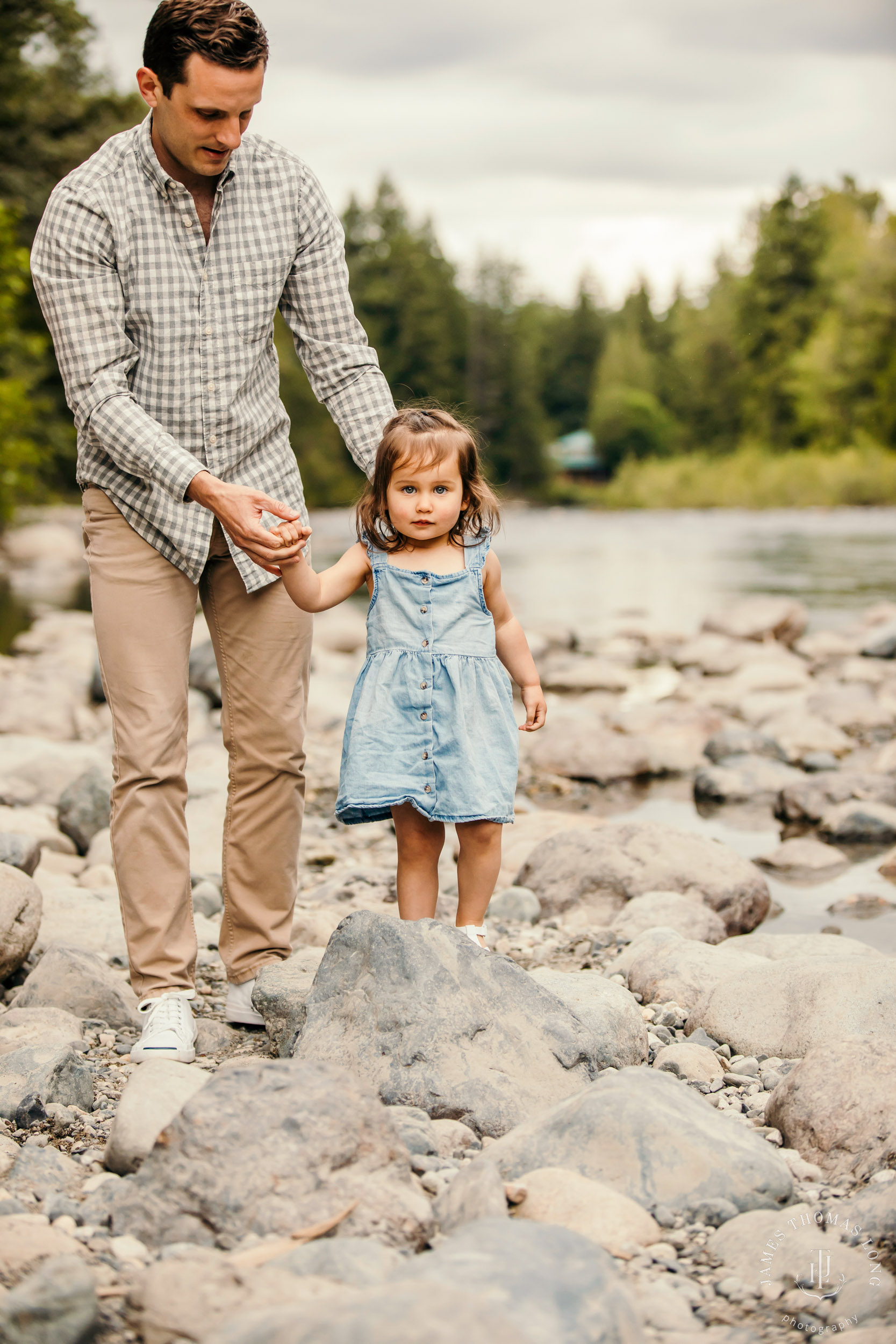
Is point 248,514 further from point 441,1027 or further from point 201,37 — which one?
point 441,1027

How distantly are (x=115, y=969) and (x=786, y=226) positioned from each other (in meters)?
48.9

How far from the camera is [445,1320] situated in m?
1.58

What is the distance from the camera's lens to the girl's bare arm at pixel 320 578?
9.45 ft

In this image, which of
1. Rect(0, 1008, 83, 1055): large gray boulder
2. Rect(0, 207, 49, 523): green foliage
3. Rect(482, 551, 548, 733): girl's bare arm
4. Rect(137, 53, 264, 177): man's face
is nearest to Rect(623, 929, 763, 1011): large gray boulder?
Rect(482, 551, 548, 733): girl's bare arm

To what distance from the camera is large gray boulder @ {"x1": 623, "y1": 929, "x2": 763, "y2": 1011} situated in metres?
3.43

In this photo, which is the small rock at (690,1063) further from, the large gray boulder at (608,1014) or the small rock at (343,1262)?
the small rock at (343,1262)

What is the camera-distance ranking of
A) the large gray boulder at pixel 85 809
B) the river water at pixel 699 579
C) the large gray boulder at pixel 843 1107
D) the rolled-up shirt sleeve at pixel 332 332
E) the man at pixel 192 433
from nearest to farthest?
the large gray boulder at pixel 843 1107
the man at pixel 192 433
the rolled-up shirt sleeve at pixel 332 332
the large gray boulder at pixel 85 809
the river water at pixel 699 579

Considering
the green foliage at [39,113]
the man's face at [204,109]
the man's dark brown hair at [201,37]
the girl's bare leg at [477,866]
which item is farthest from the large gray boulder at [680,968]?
the green foliage at [39,113]

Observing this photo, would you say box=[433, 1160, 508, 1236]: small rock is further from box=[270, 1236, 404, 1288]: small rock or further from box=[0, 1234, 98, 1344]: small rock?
box=[0, 1234, 98, 1344]: small rock

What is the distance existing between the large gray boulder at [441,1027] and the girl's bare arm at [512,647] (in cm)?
58

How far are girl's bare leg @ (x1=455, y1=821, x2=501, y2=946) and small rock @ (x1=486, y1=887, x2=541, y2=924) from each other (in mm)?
1191

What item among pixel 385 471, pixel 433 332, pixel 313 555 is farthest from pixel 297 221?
pixel 433 332

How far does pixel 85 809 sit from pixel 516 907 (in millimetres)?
1947

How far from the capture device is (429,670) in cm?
306
